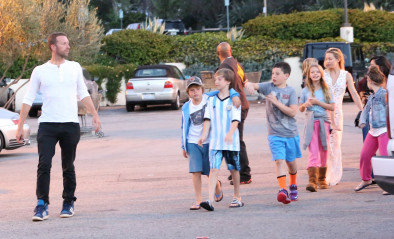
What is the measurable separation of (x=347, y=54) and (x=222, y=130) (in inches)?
824

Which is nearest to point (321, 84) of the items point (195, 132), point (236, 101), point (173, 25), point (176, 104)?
point (236, 101)

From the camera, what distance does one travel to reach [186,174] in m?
12.9

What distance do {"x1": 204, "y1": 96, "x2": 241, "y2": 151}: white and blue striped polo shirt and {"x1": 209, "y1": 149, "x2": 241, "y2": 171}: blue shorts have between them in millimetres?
71

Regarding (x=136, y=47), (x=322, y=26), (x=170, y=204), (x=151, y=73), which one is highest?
(x=322, y=26)

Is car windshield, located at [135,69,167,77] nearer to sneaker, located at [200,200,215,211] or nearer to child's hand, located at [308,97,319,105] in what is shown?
child's hand, located at [308,97,319,105]

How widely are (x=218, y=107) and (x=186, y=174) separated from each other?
3496 mm

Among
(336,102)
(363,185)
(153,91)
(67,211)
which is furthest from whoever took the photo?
(153,91)

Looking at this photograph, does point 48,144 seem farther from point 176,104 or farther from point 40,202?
point 176,104

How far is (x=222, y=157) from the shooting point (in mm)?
9562

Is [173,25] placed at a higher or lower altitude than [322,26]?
higher

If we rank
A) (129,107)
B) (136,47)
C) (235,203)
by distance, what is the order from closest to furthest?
1. (235,203)
2. (129,107)
3. (136,47)

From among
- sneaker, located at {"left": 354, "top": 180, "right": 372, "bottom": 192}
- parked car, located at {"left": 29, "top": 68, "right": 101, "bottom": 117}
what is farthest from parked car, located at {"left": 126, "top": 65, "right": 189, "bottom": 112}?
sneaker, located at {"left": 354, "top": 180, "right": 372, "bottom": 192}

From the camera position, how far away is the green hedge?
125ft

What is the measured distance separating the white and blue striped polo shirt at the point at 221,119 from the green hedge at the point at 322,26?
28.8m
